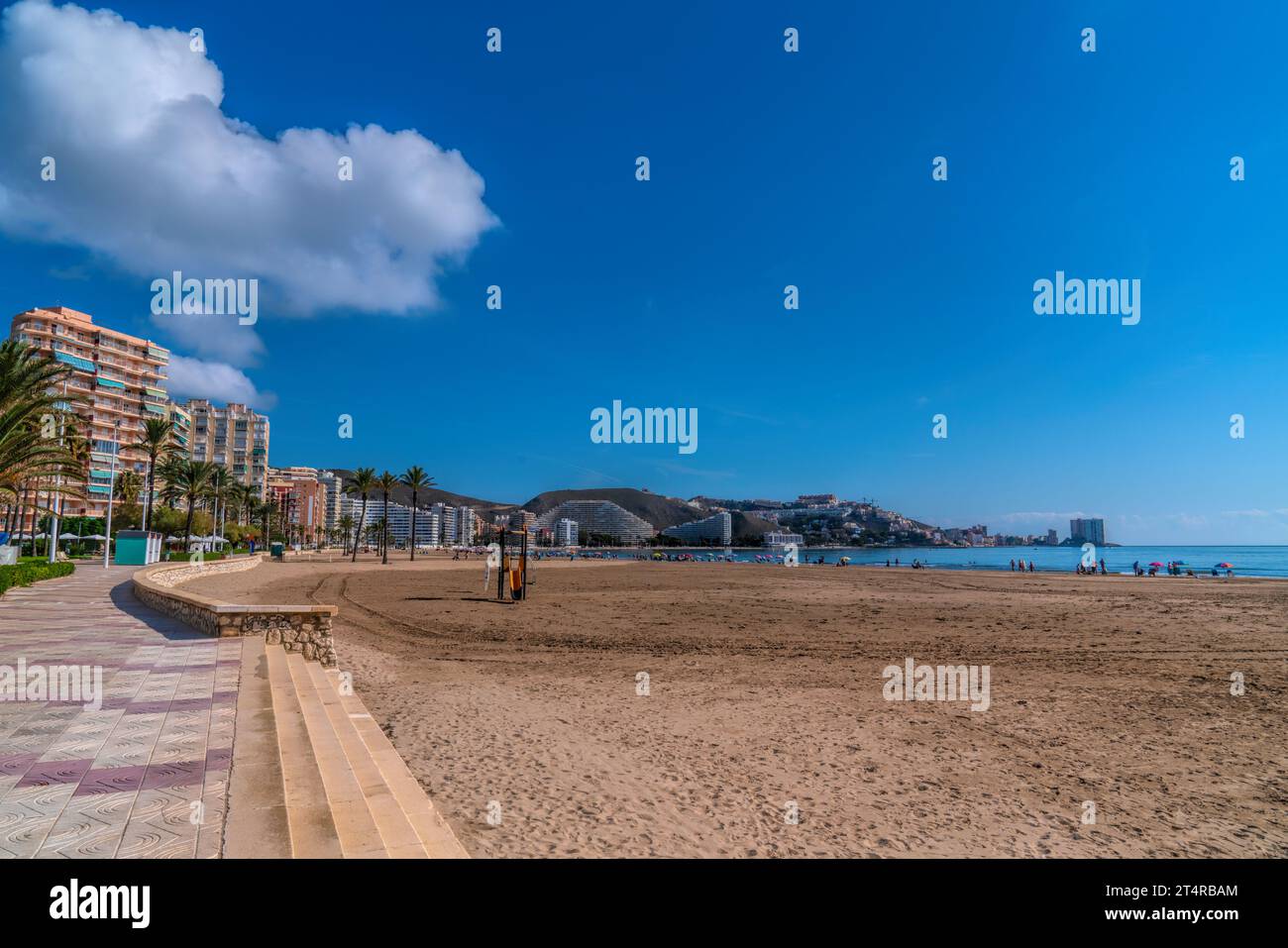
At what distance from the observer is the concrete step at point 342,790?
364 cm

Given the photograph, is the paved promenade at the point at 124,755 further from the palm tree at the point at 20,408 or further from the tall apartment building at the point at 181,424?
the tall apartment building at the point at 181,424

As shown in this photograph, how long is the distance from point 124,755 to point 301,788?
69.7 inches

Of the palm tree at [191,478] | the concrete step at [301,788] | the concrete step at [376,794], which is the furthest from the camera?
the palm tree at [191,478]

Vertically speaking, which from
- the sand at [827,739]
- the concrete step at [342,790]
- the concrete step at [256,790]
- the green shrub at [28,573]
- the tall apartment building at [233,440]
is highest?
the tall apartment building at [233,440]

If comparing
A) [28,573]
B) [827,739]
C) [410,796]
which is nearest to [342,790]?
[410,796]

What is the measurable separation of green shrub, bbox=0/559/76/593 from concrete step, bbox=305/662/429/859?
58.7 feet

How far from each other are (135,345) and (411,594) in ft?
272

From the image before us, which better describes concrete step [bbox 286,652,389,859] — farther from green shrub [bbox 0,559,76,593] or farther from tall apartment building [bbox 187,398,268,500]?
tall apartment building [bbox 187,398,268,500]

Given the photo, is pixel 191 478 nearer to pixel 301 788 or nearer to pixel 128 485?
pixel 128 485

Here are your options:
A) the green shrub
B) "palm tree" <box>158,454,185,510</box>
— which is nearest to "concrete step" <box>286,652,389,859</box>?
the green shrub

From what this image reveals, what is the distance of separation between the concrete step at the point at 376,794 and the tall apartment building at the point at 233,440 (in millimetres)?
125521

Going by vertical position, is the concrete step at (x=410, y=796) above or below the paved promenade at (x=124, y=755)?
below

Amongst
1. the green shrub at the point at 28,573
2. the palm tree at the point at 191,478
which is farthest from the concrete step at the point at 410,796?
the palm tree at the point at 191,478

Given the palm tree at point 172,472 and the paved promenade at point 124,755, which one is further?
the palm tree at point 172,472
